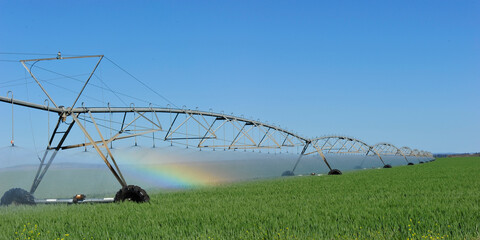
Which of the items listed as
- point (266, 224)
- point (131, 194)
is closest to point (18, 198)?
point (131, 194)

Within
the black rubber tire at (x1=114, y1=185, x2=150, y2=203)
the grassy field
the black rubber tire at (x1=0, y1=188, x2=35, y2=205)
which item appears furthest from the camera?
the black rubber tire at (x1=0, y1=188, x2=35, y2=205)

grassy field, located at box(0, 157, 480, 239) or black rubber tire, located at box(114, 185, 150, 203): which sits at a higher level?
black rubber tire, located at box(114, 185, 150, 203)

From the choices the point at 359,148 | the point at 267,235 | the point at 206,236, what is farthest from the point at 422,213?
the point at 359,148

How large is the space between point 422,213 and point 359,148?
195ft

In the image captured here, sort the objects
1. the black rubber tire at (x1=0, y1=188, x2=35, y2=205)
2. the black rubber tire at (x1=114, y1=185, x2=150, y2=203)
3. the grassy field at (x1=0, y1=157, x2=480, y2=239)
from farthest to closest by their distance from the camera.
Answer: the black rubber tire at (x1=0, y1=188, x2=35, y2=205), the black rubber tire at (x1=114, y1=185, x2=150, y2=203), the grassy field at (x1=0, y1=157, x2=480, y2=239)

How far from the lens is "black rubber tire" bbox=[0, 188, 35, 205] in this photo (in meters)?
24.8

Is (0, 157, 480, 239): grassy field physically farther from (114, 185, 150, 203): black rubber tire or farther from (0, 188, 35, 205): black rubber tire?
(0, 188, 35, 205): black rubber tire

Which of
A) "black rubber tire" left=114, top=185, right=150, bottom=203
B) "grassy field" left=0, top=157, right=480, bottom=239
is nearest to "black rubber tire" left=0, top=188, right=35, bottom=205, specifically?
"black rubber tire" left=114, top=185, right=150, bottom=203

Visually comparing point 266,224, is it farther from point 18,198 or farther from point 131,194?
point 18,198

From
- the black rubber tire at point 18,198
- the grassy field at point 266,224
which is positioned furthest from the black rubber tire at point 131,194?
the black rubber tire at point 18,198

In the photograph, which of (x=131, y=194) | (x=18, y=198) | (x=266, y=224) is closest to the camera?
(x=266, y=224)

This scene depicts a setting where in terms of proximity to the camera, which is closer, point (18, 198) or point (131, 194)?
point (131, 194)

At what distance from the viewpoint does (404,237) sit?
1085cm

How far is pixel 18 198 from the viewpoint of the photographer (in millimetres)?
24906
